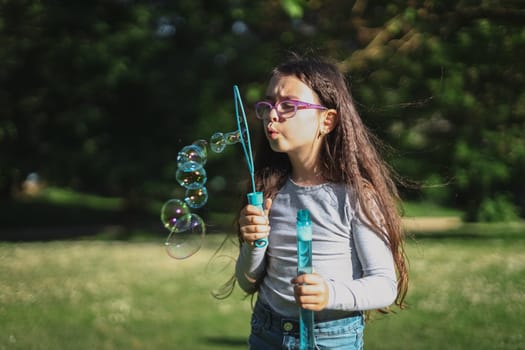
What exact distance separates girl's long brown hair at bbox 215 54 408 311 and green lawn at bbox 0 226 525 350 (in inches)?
39.2

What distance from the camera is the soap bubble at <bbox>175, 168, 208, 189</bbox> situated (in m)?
2.95

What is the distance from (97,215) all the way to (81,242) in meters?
5.84

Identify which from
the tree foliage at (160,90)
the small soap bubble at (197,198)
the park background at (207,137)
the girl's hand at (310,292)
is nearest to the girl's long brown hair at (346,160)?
the girl's hand at (310,292)

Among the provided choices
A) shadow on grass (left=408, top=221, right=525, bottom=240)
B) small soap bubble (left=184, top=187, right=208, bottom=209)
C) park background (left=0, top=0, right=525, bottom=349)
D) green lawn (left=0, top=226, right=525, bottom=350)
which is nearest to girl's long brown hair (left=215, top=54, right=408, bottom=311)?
park background (left=0, top=0, right=525, bottom=349)

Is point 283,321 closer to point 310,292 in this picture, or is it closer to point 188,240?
point 310,292

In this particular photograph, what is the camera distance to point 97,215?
18.4 metres

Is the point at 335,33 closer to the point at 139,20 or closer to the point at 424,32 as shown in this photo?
the point at 424,32

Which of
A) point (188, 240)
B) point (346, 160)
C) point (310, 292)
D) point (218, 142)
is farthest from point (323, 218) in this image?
point (188, 240)

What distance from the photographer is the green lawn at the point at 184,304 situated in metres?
5.05

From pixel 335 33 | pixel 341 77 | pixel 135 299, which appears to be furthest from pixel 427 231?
pixel 341 77

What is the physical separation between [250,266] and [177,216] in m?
0.97

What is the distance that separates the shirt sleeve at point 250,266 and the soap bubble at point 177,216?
79 centimetres

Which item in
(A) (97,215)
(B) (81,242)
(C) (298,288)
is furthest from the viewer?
(A) (97,215)

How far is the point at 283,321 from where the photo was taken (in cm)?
215
